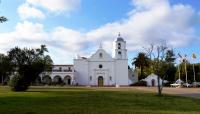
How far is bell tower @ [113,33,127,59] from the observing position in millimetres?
114625

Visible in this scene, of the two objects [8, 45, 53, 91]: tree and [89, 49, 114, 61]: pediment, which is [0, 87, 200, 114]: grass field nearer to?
[8, 45, 53, 91]: tree

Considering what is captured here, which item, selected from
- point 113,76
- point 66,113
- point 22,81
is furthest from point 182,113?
point 113,76

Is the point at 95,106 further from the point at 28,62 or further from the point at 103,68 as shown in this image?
the point at 103,68

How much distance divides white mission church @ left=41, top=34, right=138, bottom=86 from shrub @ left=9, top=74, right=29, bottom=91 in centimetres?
5872

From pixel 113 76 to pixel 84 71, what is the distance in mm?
8248

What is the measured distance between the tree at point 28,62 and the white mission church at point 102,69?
48346 mm

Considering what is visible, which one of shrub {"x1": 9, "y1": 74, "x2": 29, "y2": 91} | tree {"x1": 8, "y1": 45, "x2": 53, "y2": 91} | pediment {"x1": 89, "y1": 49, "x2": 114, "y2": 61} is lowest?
shrub {"x1": 9, "y1": 74, "x2": 29, "y2": 91}

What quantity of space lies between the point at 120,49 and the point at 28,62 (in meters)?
59.6

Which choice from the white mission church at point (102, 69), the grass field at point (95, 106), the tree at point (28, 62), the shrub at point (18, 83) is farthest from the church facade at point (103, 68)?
the grass field at point (95, 106)

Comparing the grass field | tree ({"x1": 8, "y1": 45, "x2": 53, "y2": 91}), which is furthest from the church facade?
the grass field

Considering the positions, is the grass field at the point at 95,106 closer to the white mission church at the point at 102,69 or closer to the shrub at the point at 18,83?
the shrub at the point at 18,83

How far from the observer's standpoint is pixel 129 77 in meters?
119

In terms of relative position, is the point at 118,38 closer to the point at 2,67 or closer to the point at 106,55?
the point at 106,55

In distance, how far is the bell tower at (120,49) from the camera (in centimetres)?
11462
